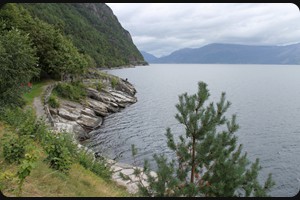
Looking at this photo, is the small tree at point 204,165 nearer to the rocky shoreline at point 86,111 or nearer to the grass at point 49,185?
the grass at point 49,185

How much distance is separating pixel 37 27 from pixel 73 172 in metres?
44.8

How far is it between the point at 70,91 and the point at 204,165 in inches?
1560

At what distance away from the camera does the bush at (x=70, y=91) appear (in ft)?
149

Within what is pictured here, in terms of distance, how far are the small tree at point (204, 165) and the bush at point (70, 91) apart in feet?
121

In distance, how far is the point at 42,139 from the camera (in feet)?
45.1

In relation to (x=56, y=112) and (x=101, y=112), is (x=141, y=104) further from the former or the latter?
(x=56, y=112)

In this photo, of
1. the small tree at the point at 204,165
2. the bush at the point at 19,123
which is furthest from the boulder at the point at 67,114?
the small tree at the point at 204,165

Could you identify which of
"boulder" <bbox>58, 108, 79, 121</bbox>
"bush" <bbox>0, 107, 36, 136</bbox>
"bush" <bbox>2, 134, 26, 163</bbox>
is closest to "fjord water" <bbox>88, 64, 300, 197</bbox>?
"boulder" <bbox>58, 108, 79, 121</bbox>

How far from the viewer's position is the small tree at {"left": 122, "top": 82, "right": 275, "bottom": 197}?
29.3 feet

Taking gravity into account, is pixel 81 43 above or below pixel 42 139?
above

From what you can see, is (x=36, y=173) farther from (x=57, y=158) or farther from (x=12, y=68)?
(x=12, y=68)

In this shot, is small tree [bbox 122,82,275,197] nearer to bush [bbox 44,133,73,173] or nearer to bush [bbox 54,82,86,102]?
bush [bbox 44,133,73,173]

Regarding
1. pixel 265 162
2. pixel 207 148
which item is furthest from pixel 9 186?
pixel 265 162

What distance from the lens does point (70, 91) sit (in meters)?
47.1
